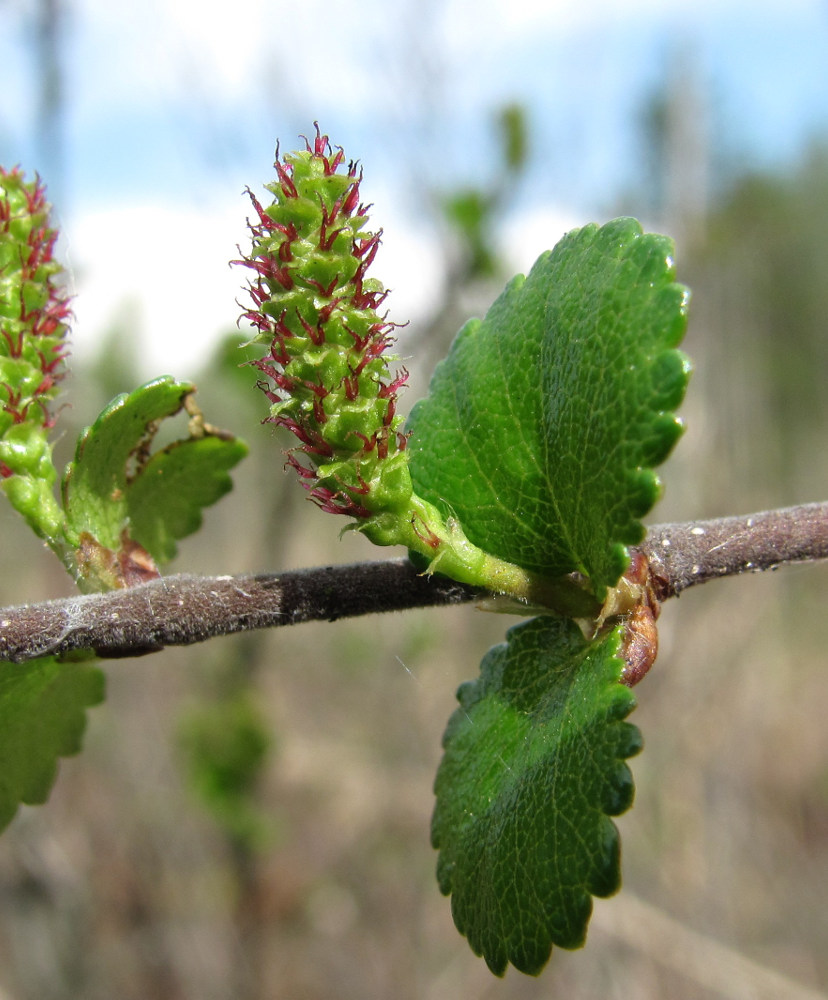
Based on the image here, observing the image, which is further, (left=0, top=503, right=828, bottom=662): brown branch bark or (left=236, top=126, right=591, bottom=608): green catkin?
(left=0, top=503, right=828, bottom=662): brown branch bark

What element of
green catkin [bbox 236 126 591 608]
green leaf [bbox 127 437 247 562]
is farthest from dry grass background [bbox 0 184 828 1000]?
green catkin [bbox 236 126 591 608]

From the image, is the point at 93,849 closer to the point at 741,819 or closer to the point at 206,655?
the point at 206,655

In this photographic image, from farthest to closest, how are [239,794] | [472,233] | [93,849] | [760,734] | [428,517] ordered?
[760,734] → [93,849] → [239,794] → [472,233] → [428,517]

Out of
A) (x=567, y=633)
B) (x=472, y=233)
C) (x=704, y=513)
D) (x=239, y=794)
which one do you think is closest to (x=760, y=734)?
(x=704, y=513)

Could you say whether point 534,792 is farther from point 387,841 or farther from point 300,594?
point 387,841

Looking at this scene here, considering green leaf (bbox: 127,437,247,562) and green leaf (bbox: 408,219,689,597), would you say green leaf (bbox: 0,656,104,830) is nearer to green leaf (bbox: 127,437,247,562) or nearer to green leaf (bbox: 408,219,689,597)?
green leaf (bbox: 127,437,247,562)

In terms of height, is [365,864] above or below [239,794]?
below

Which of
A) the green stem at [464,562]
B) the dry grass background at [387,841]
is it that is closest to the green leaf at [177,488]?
the green stem at [464,562]
